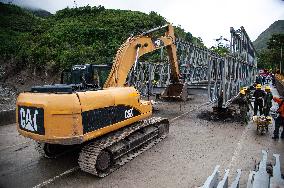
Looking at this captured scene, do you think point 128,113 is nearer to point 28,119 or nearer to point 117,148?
point 117,148

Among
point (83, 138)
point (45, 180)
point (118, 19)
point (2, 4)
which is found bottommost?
point (45, 180)

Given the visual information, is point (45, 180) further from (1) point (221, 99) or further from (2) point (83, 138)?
(1) point (221, 99)

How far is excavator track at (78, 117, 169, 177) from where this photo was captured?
24.3ft

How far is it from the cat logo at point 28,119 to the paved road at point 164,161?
130 cm

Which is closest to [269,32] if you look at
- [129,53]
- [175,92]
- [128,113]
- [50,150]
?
[175,92]

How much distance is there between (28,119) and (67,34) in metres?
29.0

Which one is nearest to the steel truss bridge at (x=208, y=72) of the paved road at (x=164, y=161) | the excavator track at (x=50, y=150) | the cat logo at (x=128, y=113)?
the cat logo at (x=128, y=113)

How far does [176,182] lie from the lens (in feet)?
23.4

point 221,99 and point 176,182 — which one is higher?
point 221,99

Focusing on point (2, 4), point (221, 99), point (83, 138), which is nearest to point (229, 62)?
point (221, 99)

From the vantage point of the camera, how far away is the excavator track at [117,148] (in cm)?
742

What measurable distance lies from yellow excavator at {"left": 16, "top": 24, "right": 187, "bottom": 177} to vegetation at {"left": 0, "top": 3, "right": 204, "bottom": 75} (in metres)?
16.9

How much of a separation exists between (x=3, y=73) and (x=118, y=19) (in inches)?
612

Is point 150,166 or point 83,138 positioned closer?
point 83,138
